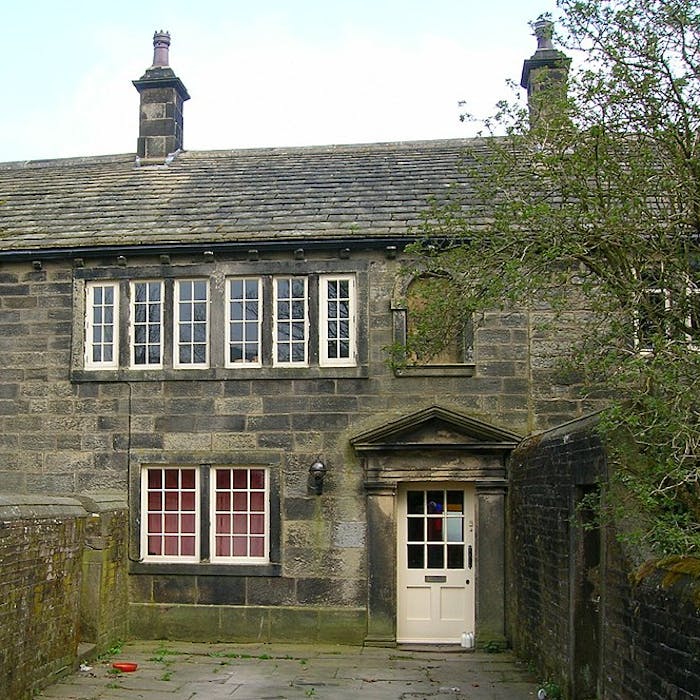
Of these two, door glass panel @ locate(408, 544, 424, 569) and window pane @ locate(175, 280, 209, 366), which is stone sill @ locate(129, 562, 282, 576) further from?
window pane @ locate(175, 280, 209, 366)

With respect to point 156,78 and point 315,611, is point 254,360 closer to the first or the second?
point 315,611

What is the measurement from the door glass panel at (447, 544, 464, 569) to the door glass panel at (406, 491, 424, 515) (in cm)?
62

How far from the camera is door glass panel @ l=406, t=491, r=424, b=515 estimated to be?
13281 millimetres

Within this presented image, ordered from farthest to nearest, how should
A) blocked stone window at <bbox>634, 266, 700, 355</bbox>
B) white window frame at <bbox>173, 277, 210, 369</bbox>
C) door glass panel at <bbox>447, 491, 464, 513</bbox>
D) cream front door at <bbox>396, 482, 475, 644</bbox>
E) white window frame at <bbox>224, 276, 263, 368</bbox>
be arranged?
white window frame at <bbox>173, 277, 210, 369</bbox>
white window frame at <bbox>224, 276, 263, 368</bbox>
door glass panel at <bbox>447, 491, 464, 513</bbox>
cream front door at <bbox>396, 482, 475, 644</bbox>
blocked stone window at <bbox>634, 266, 700, 355</bbox>

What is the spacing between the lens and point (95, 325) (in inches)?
545

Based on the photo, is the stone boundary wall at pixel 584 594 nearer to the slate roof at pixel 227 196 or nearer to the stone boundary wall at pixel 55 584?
the slate roof at pixel 227 196

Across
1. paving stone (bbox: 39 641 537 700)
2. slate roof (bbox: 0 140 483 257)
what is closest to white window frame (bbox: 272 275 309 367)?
slate roof (bbox: 0 140 483 257)

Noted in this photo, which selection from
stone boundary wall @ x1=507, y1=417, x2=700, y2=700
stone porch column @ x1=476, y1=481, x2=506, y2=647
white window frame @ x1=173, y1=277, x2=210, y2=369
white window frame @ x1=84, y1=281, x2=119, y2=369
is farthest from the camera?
white window frame @ x1=84, y1=281, x2=119, y2=369

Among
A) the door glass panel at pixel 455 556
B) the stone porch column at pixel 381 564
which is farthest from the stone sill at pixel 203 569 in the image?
the door glass panel at pixel 455 556

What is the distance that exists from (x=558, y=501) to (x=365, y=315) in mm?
4251

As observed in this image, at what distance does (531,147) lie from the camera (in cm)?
824

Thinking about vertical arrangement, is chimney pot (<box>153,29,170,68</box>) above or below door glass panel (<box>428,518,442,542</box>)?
above

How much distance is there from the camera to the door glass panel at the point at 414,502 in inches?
523

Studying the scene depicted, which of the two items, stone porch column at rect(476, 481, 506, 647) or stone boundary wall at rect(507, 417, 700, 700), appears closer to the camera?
stone boundary wall at rect(507, 417, 700, 700)
